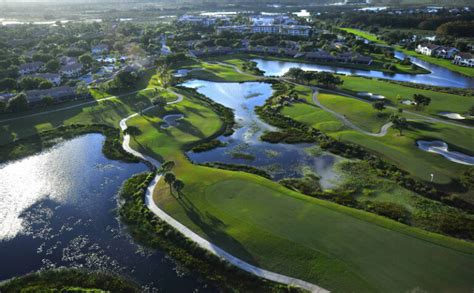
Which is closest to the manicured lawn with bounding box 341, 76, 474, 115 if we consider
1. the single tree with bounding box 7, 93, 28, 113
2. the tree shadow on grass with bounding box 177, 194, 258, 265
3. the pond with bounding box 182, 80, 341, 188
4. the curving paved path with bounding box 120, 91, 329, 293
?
the pond with bounding box 182, 80, 341, 188

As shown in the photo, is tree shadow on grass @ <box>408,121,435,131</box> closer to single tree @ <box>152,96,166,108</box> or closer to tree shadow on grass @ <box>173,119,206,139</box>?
tree shadow on grass @ <box>173,119,206,139</box>

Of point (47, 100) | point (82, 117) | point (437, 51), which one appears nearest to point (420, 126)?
point (82, 117)

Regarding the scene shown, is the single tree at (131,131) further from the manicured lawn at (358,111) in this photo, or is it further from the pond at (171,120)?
the manicured lawn at (358,111)

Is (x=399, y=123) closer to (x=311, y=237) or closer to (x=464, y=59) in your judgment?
(x=311, y=237)

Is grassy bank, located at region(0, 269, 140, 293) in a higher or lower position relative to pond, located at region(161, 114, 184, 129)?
lower

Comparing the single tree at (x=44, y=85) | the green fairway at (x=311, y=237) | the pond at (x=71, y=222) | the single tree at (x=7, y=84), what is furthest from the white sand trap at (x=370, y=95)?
the single tree at (x=7, y=84)

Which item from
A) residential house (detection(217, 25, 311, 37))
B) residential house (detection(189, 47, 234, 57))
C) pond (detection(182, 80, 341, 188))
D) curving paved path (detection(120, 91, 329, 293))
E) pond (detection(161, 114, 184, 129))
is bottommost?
curving paved path (detection(120, 91, 329, 293))

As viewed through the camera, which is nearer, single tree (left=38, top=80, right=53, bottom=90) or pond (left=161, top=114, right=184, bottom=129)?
pond (left=161, top=114, right=184, bottom=129)
